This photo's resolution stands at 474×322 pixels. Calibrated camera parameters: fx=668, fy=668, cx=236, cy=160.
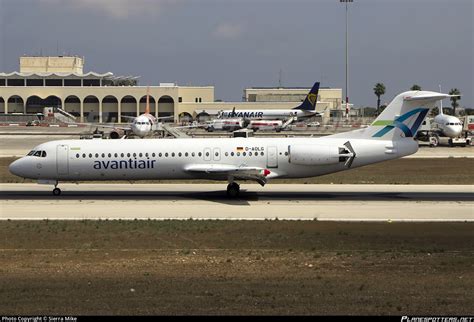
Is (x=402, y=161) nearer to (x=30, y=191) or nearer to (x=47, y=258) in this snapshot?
(x=30, y=191)

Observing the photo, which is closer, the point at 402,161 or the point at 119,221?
the point at 119,221

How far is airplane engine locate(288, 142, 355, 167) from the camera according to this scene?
3161 centimetres

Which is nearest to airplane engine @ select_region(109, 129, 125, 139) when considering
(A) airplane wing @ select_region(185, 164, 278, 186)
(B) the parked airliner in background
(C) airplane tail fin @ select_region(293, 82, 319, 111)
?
(B) the parked airliner in background

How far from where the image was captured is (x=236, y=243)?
20344 mm

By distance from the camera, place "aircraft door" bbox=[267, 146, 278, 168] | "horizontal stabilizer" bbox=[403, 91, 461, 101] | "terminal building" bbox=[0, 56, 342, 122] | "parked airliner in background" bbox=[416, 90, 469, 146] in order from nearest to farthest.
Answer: "horizontal stabilizer" bbox=[403, 91, 461, 101], "aircraft door" bbox=[267, 146, 278, 168], "parked airliner in background" bbox=[416, 90, 469, 146], "terminal building" bbox=[0, 56, 342, 122]

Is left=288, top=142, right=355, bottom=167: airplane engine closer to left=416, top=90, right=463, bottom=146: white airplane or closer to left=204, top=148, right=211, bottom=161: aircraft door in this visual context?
left=204, top=148, right=211, bottom=161: aircraft door

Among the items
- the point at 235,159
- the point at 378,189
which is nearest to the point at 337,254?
the point at 235,159

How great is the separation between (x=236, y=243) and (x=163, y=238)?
8.15 feet

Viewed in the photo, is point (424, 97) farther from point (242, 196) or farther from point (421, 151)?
point (421, 151)

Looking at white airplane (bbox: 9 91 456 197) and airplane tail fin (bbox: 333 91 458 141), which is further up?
airplane tail fin (bbox: 333 91 458 141)

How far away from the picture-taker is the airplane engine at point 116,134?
8212 cm

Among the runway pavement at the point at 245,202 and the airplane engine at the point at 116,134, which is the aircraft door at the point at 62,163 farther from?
the airplane engine at the point at 116,134

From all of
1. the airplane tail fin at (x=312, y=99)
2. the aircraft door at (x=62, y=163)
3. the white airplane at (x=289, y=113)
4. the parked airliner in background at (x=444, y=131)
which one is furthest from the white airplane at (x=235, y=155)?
the airplane tail fin at (x=312, y=99)

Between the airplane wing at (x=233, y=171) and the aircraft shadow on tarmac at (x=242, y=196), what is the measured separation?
994 millimetres
